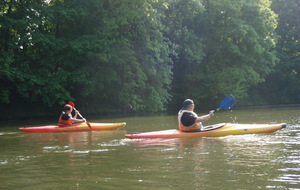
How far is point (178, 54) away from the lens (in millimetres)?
29875

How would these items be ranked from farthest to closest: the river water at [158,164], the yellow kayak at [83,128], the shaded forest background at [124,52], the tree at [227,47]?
the tree at [227,47] → the shaded forest background at [124,52] → the yellow kayak at [83,128] → the river water at [158,164]

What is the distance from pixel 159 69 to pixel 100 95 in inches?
155

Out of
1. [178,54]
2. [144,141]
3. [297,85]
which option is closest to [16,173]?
[144,141]

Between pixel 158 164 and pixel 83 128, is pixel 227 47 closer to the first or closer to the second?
pixel 83 128

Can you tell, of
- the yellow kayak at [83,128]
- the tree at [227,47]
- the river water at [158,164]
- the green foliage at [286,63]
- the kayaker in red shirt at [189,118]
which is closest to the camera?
the river water at [158,164]

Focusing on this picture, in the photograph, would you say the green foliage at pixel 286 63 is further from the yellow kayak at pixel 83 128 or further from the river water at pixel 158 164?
the river water at pixel 158 164

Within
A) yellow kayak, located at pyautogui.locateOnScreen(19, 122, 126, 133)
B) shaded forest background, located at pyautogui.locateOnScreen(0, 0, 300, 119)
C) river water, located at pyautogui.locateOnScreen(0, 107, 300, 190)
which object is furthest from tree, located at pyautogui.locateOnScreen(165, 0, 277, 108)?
river water, located at pyautogui.locateOnScreen(0, 107, 300, 190)

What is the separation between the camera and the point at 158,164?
6516mm

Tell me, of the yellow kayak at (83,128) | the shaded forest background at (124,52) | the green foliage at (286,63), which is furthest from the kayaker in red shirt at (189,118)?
the green foliage at (286,63)

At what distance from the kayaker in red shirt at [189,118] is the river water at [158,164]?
742mm

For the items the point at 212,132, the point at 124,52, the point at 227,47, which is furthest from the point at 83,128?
the point at 227,47

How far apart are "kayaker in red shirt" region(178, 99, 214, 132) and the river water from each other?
74cm

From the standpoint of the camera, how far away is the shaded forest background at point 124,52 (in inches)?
867

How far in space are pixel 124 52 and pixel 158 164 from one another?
17.4 m
